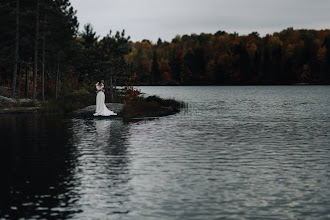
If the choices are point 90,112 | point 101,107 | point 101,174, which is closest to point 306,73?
point 90,112

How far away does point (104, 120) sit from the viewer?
3556cm

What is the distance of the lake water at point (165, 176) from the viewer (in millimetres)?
10336

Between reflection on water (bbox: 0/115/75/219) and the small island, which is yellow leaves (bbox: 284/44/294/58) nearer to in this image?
the small island

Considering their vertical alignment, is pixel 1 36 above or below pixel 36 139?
above

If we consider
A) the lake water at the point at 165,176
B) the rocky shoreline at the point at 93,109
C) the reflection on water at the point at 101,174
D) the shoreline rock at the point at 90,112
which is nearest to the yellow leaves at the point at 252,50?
the rocky shoreline at the point at 93,109

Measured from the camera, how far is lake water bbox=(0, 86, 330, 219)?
1034cm

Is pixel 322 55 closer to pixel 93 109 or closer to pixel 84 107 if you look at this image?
pixel 84 107

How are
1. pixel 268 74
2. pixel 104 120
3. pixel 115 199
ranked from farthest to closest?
pixel 268 74 < pixel 104 120 < pixel 115 199

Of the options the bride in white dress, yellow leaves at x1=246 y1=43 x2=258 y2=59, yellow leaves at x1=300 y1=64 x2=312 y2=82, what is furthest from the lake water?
yellow leaves at x1=246 y1=43 x2=258 y2=59

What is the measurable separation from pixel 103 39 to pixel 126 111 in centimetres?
1396

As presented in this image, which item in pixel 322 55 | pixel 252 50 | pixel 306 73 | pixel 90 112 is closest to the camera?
pixel 90 112

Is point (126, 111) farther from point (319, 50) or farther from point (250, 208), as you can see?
point (319, 50)

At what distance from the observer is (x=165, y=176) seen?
45.8 ft

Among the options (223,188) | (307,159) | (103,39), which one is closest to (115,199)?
(223,188)
